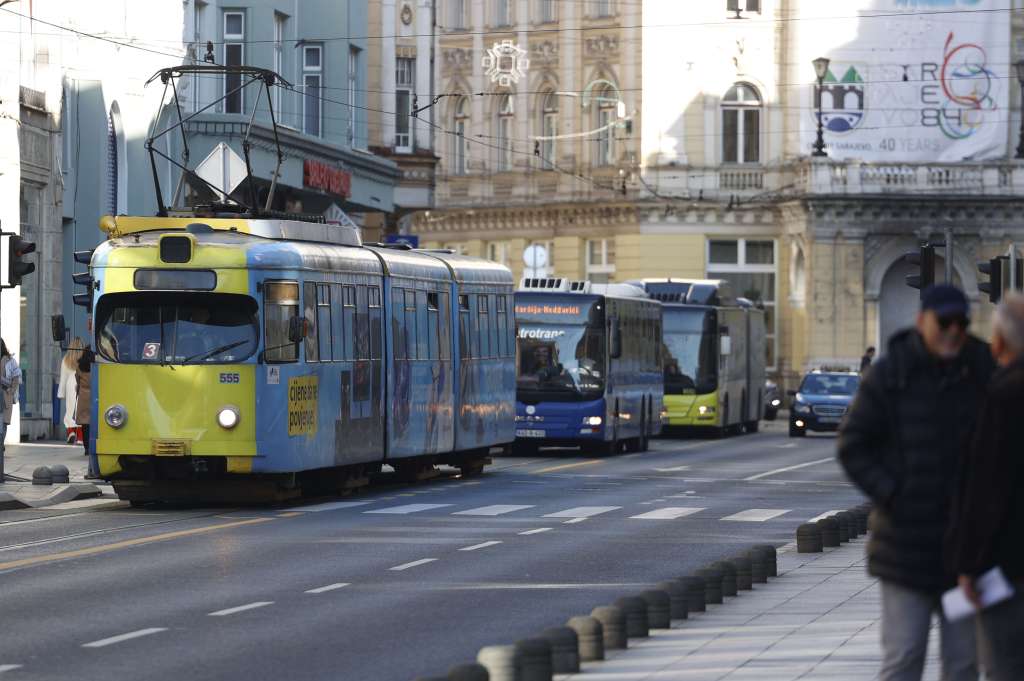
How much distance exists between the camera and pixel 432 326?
102 ft

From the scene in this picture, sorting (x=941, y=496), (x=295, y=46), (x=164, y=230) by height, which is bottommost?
(x=941, y=496)

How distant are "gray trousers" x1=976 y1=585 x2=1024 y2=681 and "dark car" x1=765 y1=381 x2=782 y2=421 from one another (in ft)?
192

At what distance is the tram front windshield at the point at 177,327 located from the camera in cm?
2470

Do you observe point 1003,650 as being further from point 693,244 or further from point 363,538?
point 693,244

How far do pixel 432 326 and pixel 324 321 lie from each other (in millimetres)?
4834

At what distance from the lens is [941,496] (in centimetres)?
888

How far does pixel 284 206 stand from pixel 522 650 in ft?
127

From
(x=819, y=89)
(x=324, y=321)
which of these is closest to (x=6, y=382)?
(x=324, y=321)

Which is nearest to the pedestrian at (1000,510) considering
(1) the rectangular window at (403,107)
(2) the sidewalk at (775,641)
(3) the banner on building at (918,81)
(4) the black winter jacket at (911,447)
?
(4) the black winter jacket at (911,447)

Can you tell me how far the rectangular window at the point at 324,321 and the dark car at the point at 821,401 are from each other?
28808 mm

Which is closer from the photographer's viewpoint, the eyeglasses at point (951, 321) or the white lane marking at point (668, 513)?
the eyeglasses at point (951, 321)

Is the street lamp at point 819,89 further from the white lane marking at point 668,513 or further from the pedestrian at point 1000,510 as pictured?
the pedestrian at point 1000,510

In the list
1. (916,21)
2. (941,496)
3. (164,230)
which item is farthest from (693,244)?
(941,496)

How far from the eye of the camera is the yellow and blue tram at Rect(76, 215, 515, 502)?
2448cm
